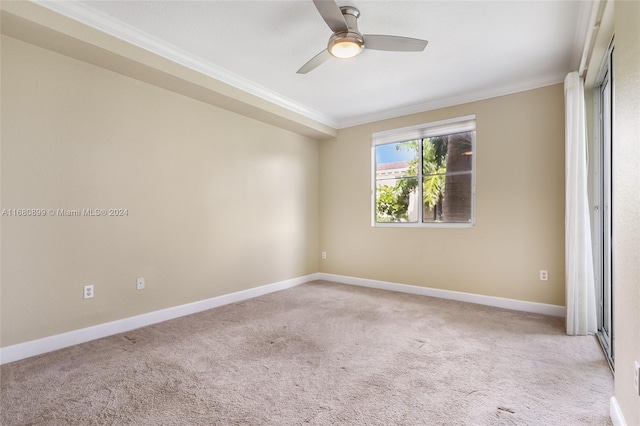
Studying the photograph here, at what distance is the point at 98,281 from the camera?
271 cm

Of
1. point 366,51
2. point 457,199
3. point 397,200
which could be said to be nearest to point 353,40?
point 366,51

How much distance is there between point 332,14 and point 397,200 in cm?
300

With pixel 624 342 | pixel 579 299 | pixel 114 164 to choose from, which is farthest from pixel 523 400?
pixel 114 164

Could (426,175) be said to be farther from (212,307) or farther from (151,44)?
(151,44)

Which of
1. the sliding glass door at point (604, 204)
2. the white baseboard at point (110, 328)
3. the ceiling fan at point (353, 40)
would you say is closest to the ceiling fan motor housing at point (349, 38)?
the ceiling fan at point (353, 40)

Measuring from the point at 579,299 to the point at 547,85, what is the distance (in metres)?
2.26

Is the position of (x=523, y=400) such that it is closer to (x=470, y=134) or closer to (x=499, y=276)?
(x=499, y=276)

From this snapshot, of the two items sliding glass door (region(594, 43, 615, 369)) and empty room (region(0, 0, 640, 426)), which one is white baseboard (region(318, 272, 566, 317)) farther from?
sliding glass door (region(594, 43, 615, 369))

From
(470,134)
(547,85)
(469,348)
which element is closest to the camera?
(469,348)

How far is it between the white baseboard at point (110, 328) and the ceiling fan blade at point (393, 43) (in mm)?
3094

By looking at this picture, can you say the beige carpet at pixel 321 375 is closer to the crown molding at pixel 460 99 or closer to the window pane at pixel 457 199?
the window pane at pixel 457 199

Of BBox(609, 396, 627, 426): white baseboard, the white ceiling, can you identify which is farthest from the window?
BBox(609, 396, 627, 426): white baseboard

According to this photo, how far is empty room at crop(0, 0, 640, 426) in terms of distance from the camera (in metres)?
1.78

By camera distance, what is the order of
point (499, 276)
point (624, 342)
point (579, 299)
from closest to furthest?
point (624, 342)
point (579, 299)
point (499, 276)
